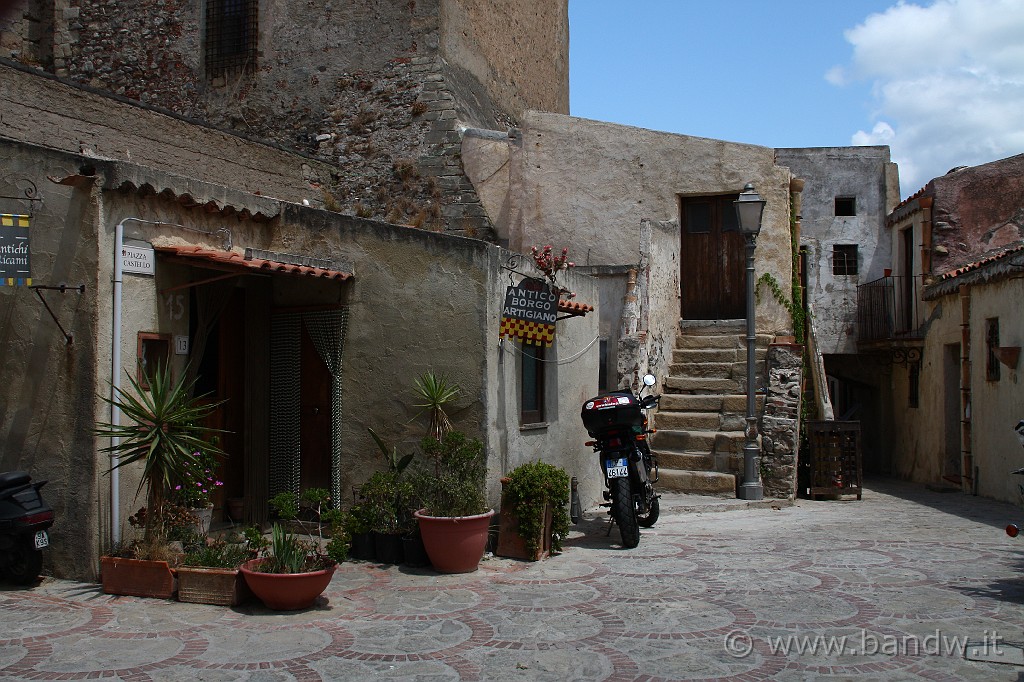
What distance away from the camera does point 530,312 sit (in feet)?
28.0

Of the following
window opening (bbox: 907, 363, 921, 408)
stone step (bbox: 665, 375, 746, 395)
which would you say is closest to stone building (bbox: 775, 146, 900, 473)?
window opening (bbox: 907, 363, 921, 408)

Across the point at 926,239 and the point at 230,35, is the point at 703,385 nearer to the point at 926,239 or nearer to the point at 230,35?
the point at 926,239

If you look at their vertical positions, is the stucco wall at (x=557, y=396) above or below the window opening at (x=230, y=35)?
below

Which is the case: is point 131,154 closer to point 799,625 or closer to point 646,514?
point 646,514

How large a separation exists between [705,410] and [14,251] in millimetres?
8884

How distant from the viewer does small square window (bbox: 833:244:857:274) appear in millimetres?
23703

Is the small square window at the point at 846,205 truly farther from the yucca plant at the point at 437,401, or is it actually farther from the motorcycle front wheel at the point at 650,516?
the yucca plant at the point at 437,401

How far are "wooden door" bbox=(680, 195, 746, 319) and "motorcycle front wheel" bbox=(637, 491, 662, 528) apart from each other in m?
7.20

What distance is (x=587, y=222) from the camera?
15203 millimetres

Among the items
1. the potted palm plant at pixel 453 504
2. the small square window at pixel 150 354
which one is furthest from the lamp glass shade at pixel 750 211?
the small square window at pixel 150 354

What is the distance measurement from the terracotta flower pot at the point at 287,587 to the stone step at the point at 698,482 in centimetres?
601

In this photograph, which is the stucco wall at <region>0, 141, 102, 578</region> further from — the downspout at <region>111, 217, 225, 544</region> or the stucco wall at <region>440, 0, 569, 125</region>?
the stucco wall at <region>440, 0, 569, 125</region>

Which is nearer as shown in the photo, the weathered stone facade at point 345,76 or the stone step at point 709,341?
the stone step at point 709,341

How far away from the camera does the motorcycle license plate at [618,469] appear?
8.31m
